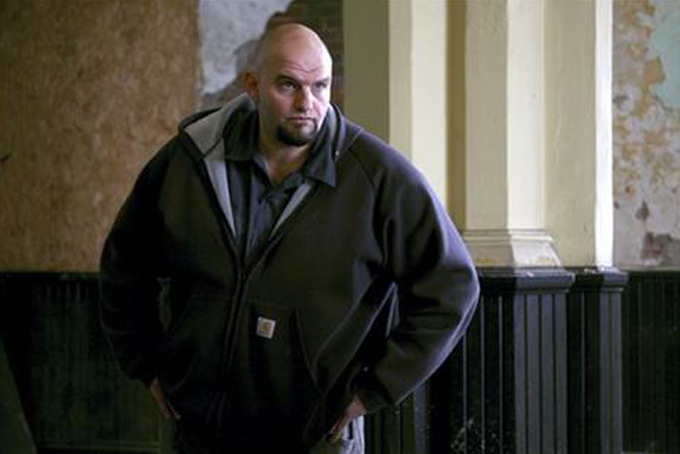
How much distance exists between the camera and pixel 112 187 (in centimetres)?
730

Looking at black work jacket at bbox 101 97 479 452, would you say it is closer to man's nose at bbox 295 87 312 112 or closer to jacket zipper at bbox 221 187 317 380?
jacket zipper at bbox 221 187 317 380

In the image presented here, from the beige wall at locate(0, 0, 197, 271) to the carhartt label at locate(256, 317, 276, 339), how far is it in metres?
4.56

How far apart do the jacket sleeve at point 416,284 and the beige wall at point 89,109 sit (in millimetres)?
4529

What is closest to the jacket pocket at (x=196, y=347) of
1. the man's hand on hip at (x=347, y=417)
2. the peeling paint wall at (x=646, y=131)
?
the man's hand on hip at (x=347, y=417)

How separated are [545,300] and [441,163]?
2.08 ft

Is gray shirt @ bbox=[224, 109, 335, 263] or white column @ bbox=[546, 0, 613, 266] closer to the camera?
gray shirt @ bbox=[224, 109, 335, 263]

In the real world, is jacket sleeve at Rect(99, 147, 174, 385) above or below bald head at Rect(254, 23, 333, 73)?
below

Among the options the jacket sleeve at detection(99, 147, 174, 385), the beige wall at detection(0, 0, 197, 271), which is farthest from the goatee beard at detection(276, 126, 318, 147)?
the beige wall at detection(0, 0, 197, 271)

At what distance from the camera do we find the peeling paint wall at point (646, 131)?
24.2ft

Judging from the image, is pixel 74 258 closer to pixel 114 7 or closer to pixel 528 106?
pixel 114 7

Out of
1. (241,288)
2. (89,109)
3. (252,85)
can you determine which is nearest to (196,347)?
(241,288)

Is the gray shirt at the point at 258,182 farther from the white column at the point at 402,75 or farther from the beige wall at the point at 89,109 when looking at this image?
the beige wall at the point at 89,109

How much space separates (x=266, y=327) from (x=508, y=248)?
210 cm

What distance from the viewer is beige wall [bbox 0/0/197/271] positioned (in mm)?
7297
